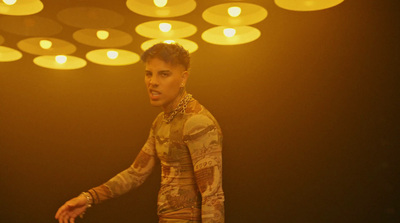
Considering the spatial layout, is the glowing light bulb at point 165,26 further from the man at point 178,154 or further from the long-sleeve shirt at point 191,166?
the long-sleeve shirt at point 191,166

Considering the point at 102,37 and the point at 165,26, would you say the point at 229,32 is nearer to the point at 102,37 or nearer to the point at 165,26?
the point at 165,26

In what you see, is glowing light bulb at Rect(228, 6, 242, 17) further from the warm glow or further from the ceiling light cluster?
the warm glow

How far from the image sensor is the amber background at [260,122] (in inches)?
139

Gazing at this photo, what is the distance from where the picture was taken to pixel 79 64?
390cm

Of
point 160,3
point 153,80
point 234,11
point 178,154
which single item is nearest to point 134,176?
point 178,154

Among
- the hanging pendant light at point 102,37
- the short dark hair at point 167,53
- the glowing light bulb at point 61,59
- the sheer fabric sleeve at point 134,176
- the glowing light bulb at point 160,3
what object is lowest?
the sheer fabric sleeve at point 134,176

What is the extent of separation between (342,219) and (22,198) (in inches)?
126

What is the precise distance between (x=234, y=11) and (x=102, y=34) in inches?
43.5

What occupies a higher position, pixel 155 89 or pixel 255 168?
pixel 155 89

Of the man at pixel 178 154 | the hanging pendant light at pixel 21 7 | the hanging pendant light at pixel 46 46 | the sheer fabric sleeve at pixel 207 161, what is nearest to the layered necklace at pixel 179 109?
the man at pixel 178 154

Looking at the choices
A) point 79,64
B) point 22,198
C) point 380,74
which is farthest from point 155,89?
point 22,198

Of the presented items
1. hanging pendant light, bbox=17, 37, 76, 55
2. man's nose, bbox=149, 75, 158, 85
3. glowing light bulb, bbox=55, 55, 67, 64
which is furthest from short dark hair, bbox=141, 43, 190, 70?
glowing light bulb, bbox=55, 55, 67, 64

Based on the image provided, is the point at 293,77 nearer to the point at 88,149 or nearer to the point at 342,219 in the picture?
the point at 342,219

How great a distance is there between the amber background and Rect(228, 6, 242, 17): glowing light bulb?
253 mm
